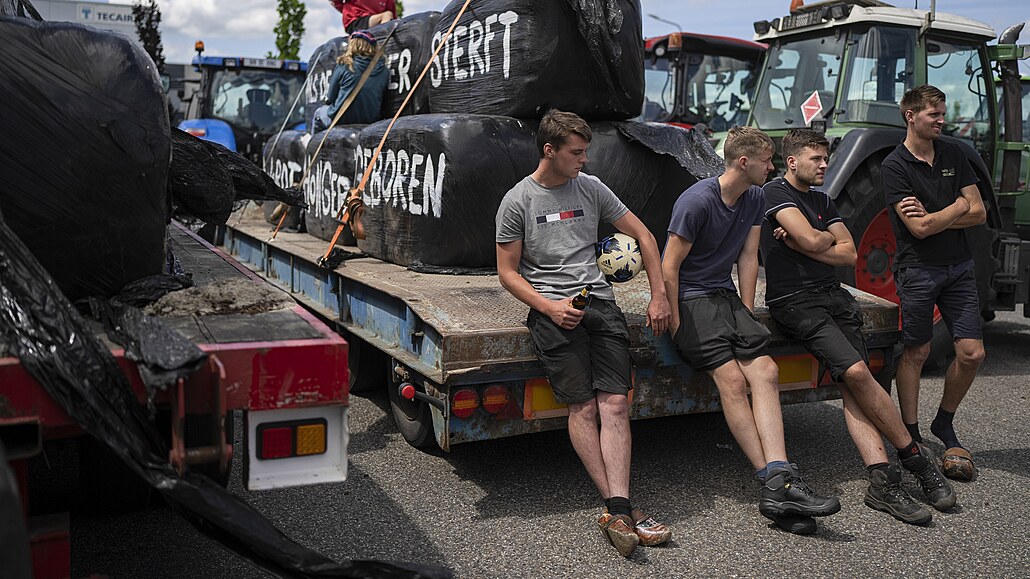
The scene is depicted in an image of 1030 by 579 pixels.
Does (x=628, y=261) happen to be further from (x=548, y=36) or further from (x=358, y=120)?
(x=358, y=120)

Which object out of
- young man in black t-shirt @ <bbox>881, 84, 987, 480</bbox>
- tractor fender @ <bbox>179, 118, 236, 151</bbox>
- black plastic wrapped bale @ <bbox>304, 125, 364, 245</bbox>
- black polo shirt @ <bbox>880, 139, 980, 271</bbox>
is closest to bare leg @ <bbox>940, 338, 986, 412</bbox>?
young man in black t-shirt @ <bbox>881, 84, 987, 480</bbox>

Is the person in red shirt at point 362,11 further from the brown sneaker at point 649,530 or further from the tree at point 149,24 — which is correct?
the tree at point 149,24

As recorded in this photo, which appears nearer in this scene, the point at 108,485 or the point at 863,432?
the point at 108,485

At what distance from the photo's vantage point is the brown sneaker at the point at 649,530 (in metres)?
3.55

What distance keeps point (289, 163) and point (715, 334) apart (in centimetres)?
416

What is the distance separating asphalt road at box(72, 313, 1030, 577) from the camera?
11.1 feet

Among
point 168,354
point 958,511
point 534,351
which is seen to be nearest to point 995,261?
point 958,511

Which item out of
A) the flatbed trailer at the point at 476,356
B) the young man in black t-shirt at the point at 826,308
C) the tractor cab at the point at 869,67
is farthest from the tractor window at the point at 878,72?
the young man in black t-shirt at the point at 826,308

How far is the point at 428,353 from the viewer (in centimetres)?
379

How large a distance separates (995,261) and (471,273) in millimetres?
4088

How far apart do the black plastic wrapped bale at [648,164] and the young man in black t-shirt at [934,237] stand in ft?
3.21

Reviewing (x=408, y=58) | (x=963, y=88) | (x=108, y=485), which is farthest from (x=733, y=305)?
(x=963, y=88)

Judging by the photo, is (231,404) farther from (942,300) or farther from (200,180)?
(942,300)

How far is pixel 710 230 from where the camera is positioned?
405 centimetres
